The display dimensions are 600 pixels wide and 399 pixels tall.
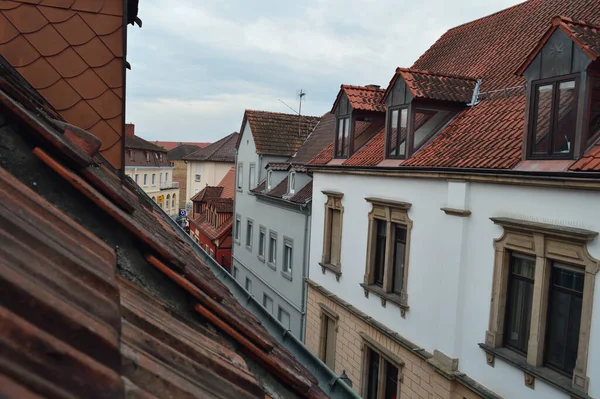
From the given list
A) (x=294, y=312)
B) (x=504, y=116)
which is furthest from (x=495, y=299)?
(x=294, y=312)

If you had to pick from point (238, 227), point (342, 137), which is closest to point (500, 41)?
point (342, 137)

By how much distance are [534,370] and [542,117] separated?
12.6 ft

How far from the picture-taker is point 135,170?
46.3 m

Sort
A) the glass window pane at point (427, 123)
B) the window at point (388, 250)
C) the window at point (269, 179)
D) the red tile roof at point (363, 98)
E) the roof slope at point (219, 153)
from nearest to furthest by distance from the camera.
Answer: the window at point (388, 250) < the glass window pane at point (427, 123) < the red tile roof at point (363, 98) < the window at point (269, 179) < the roof slope at point (219, 153)

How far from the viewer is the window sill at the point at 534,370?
21.6ft

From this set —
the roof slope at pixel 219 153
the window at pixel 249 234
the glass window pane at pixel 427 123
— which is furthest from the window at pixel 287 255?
the roof slope at pixel 219 153

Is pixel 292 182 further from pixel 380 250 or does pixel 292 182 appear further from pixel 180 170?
pixel 180 170

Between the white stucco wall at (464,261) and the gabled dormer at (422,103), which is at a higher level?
the gabled dormer at (422,103)

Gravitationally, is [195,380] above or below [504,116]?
below

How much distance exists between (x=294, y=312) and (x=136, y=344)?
16.7 meters

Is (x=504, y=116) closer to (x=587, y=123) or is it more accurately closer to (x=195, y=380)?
(x=587, y=123)

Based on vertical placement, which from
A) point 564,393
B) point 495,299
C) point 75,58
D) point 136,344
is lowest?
point 564,393

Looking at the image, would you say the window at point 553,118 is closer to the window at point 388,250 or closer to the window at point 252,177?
the window at point 388,250

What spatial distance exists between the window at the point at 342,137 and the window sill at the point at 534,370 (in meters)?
7.33
